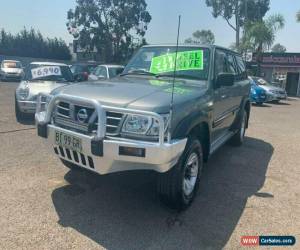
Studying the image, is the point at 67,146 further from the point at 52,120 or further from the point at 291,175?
the point at 291,175

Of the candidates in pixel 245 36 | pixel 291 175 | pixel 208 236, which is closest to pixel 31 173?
pixel 208 236

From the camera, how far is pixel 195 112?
3.87 meters

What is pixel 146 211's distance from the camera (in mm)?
3842

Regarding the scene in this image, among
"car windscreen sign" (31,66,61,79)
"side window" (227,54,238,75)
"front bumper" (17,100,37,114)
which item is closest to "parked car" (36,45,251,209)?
"side window" (227,54,238,75)

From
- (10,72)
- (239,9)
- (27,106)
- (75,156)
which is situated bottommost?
(10,72)

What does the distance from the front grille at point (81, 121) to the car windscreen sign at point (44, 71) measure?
17.9ft

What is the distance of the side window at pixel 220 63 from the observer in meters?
4.96

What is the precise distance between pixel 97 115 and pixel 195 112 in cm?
115

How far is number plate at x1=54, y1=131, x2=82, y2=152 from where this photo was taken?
11.2 ft

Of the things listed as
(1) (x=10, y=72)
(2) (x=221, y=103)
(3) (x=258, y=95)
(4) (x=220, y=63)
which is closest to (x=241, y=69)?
(4) (x=220, y=63)

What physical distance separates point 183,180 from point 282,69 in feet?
97.6

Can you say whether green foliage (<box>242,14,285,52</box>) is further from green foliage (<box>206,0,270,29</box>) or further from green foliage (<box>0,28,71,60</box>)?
green foliage (<box>0,28,71,60</box>)

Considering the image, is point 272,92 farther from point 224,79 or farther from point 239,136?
point 224,79

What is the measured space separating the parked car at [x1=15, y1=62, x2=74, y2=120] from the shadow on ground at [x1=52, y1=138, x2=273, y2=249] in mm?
3868
